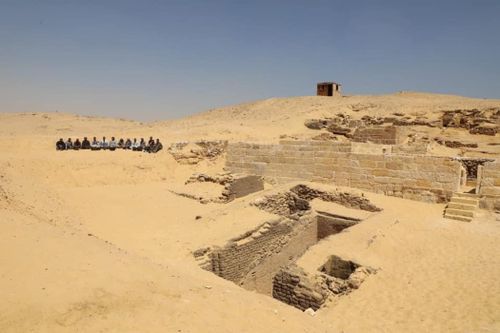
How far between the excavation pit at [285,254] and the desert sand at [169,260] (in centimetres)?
30

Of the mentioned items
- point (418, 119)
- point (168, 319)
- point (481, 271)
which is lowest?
point (481, 271)

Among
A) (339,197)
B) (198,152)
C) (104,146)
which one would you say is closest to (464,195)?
(339,197)

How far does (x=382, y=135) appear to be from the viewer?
17656 mm

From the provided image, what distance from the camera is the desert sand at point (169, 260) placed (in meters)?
3.43

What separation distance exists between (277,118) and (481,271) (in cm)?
2397

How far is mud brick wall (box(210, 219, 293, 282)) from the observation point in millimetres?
7253

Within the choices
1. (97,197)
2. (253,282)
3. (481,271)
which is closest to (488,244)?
(481,271)

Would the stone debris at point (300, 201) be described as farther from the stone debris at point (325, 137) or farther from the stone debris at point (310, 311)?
the stone debris at point (325, 137)

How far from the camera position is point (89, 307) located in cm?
329

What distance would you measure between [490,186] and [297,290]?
654cm

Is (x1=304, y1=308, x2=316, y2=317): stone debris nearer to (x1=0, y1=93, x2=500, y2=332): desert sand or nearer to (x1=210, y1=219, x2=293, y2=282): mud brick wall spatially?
(x1=0, y1=93, x2=500, y2=332): desert sand

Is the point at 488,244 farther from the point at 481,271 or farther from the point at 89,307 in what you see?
the point at 89,307

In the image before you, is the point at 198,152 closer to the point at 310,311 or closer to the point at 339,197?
the point at 339,197

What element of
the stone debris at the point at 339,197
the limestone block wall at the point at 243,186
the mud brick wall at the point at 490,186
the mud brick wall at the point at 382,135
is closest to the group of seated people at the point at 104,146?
the limestone block wall at the point at 243,186
